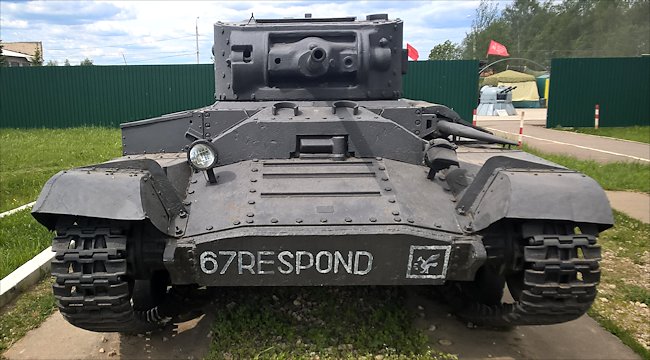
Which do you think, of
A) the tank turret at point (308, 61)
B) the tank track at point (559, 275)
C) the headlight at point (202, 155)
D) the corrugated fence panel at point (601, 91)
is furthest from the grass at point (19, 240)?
the corrugated fence panel at point (601, 91)

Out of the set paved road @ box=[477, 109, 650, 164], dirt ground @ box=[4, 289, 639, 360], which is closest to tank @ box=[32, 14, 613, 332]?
dirt ground @ box=[4, 289, 639, 360]

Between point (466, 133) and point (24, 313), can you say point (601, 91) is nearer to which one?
point (466, 133)

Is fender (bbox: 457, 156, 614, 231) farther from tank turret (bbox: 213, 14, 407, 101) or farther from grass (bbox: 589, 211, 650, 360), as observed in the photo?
tank turret (bbox: 213, 14, 407, 101)

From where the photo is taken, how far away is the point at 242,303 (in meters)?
4.77

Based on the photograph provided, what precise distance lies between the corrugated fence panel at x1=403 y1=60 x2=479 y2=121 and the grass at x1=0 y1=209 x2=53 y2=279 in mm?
13347

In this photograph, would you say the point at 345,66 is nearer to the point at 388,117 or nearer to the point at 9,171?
the point at 388,117

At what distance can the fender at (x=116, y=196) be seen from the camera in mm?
3115

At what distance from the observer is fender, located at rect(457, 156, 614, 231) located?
3164mm

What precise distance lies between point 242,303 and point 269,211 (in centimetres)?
161

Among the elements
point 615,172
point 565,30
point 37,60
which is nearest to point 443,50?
point 565,30

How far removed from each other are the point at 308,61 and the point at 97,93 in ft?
50.8

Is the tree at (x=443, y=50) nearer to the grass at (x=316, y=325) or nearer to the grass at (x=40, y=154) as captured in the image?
the grass at (x=40, y=154)

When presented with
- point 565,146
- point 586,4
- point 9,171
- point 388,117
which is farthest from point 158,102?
point 586,4

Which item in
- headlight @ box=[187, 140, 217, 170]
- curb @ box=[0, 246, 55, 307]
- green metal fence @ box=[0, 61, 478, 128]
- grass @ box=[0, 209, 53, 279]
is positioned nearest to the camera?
headlight @ box=[187, 140, 217, 170]
